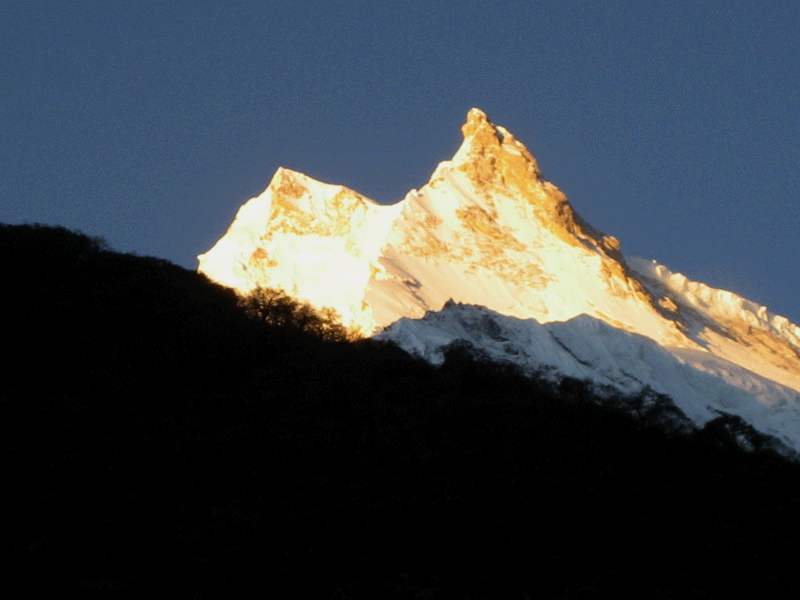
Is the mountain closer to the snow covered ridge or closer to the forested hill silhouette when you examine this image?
the snow covered ridge

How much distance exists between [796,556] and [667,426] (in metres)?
16.6

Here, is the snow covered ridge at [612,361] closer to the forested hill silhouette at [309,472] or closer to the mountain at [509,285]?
the mountain at [509,285]

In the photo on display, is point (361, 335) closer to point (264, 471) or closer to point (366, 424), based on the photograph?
point (366, 424)

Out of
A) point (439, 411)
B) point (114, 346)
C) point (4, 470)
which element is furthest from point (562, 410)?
point (4, 470)

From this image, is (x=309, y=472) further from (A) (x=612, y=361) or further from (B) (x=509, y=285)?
(B) (x=509, y=285)

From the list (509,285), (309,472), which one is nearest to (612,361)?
(509,285)

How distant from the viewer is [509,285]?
86.2 m

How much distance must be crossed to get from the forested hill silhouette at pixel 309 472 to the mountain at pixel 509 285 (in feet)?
49.3

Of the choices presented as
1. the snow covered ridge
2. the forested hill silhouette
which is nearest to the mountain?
the snow covered ridge

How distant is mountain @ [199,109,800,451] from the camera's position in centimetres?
6894

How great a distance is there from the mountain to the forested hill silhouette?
49.3ft

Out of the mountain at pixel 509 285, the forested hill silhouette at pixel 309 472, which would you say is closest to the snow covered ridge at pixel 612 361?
the mountain at pixel 509 285

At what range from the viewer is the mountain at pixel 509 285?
2714 inches

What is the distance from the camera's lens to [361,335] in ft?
205
